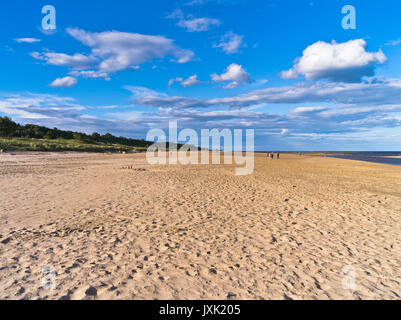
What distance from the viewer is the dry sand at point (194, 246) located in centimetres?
459

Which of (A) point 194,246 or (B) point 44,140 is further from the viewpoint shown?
(B) point 44,140

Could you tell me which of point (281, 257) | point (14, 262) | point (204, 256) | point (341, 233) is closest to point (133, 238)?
point (204, 256)

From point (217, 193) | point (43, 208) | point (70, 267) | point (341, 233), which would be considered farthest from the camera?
point (217, 193)

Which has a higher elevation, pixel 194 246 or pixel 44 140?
pixel 44 140

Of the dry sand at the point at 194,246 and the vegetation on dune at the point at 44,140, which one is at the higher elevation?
the vegetation on dune at the point at 44,140

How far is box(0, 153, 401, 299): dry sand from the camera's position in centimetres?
459

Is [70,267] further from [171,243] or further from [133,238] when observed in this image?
[171,243]

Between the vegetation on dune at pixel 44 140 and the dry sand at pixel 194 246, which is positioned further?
the vegetation on dune at pixel 44 140

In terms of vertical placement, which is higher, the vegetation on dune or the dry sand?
the vegetation on dune

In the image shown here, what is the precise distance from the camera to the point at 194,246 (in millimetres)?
6508

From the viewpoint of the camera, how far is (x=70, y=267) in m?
5.16

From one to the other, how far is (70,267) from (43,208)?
561cm
